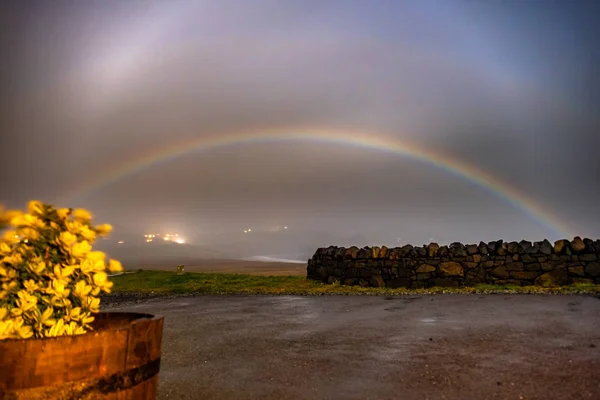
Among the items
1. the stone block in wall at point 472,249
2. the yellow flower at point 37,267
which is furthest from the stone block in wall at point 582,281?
the yellow flower at point 37,267

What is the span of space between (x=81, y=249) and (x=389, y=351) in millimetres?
4577

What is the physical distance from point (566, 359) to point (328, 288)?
409 inches

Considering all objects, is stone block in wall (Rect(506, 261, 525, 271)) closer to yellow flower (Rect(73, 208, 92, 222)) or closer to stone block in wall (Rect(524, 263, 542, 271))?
stone block in wall (Rect(524, 263, 542, 271))

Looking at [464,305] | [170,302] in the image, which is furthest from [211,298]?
[464,305]

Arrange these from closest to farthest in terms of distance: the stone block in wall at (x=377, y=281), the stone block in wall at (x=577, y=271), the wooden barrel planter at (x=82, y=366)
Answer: the wooden barrel planter at (x=82, y=366) < the stone block in wall at (x=577, y=271) < the stone block in wall at (x=377, y=281)

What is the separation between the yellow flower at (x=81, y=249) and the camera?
255 centimetres

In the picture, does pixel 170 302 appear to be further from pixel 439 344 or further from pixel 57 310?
pixel 57 310

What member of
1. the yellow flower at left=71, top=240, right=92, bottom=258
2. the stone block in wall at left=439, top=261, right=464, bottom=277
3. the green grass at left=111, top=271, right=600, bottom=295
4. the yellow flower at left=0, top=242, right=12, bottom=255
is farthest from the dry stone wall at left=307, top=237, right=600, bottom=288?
the yellow flower at left=0, top=242, right=12, bottom=255

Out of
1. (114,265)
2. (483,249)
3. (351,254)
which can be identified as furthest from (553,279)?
(114,265)

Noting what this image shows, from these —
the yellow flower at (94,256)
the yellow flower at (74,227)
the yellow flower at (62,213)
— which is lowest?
the yellow flower at (94,256)

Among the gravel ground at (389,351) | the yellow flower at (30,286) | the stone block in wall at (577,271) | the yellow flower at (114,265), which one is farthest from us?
the stone block in wall at (577,271)

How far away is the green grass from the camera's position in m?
13.1

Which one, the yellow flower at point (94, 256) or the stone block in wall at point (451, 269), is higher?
the yellow flower at point (94, 256)

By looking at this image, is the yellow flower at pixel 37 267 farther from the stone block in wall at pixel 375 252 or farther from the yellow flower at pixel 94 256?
the stone block in wall at pixel 375 252
